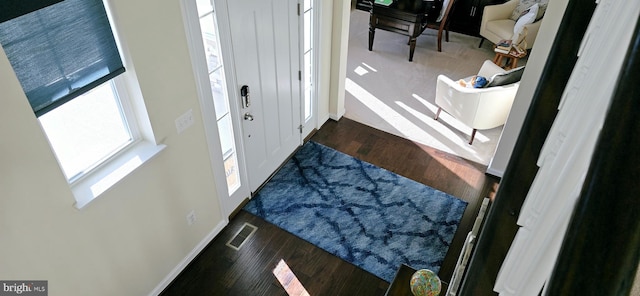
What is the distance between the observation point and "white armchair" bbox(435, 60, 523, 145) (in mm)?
4348

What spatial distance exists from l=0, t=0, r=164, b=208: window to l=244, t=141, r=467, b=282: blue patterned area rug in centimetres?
151

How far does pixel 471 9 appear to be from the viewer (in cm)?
668

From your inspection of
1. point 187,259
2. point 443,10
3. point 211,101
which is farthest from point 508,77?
point 187,259

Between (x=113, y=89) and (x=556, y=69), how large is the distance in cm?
220

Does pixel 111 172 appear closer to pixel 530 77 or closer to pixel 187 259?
pixel 187 259

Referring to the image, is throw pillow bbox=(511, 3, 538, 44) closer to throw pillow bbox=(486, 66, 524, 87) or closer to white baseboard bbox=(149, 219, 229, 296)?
throw pillow bbox=(486, 66, 524, 87)

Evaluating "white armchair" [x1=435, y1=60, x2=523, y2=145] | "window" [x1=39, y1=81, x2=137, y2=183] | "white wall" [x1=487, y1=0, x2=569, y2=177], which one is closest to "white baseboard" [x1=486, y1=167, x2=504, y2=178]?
"white wall" [x1=487, y1=0, x2=569, y2=177]

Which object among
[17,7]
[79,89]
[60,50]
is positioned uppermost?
[17,7]

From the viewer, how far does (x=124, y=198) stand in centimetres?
256

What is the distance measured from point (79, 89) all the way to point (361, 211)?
2.45 m

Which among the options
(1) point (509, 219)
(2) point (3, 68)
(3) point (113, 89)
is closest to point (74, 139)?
(3) point (113, 89)

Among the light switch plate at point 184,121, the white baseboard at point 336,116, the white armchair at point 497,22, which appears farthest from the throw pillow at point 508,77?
the light switch plate at point 184,121

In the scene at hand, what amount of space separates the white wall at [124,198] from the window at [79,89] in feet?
0.26

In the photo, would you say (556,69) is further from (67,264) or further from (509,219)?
(67,264)
